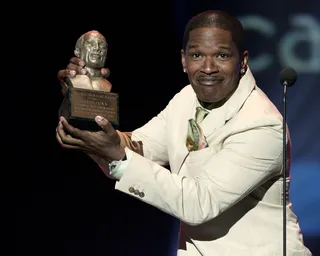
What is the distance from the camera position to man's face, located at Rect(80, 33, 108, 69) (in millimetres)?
2943

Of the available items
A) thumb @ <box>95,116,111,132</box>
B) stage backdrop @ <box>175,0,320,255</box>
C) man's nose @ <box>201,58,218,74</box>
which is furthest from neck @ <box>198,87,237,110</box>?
stage backdrop @ <box>175,0,320,255</box>

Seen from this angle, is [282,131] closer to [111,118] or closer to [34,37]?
[111,118]

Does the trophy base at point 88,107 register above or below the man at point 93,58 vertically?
below

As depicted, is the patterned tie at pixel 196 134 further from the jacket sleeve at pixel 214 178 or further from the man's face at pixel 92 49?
the man's face at pixel 92 49

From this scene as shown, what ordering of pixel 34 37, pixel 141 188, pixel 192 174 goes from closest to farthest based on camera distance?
1. pixel 141 188
2. pixel 192 174
3. pixel 34 37

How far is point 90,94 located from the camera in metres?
2.82

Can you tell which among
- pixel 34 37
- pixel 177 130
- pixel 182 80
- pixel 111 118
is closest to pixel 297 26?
pixel 182 80

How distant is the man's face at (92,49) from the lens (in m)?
2.94

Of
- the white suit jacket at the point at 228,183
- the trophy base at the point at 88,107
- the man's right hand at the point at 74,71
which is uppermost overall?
the man's right hand at the point at 74,71

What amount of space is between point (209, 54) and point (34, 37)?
6.33 feet

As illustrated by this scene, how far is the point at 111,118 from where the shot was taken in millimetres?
2824

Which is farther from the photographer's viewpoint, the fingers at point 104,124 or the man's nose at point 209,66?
the man's nose at point 209,66

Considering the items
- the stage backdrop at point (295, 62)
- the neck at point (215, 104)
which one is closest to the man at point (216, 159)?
the neck at point (215, 104)

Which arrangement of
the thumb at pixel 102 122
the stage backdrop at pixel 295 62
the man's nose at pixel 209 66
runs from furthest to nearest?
1. the stage backdrop at pixel 295 62
2. the man's nose at pixel 209 66
3. the thumb at pixel 102 122
